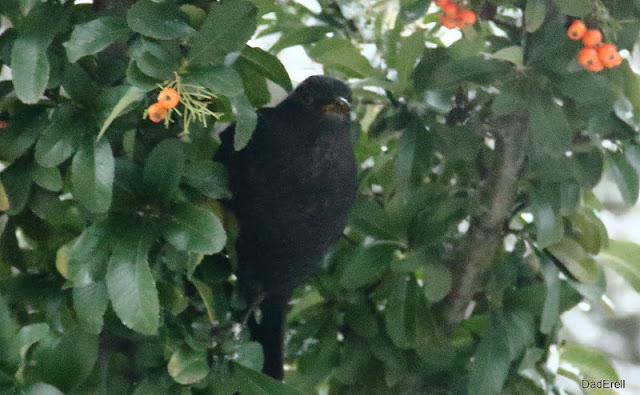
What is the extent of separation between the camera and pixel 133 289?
864 millimetres

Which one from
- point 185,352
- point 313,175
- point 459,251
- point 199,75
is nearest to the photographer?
point 199,75

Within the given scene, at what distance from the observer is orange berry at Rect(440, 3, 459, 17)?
1048 mm

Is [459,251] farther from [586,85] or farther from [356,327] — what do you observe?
[586,85]

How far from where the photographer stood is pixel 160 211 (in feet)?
3.03

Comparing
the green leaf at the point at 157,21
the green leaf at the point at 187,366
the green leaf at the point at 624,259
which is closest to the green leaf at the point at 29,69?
the green leaf at the point at 157,21

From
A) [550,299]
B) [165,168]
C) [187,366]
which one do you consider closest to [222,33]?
[165,168]

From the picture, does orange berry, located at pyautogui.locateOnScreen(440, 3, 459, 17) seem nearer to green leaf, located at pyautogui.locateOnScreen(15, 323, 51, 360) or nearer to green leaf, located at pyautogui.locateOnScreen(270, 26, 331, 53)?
green leaf, located at pyautogui.locateOnScreen(270, 26, 331, 53)

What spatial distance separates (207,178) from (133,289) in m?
0.17

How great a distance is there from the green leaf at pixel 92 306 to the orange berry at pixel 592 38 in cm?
61

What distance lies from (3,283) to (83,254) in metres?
0.20

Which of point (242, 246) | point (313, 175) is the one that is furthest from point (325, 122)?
point (242, 246)

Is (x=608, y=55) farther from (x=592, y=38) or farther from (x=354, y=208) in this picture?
(x=354, y=208)

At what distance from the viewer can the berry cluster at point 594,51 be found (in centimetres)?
97

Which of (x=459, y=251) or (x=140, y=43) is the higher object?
(x=140, y=43)
